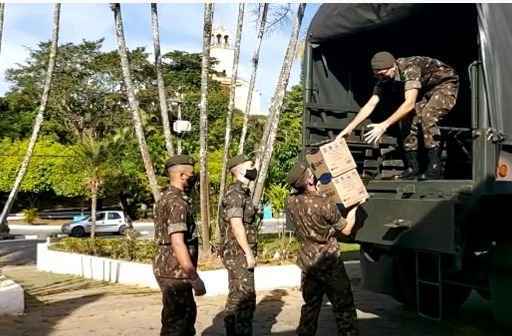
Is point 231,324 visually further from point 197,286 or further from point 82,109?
point 82,109

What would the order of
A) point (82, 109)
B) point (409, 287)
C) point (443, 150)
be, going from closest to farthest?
point (443, 150)
point (409, 287)
point (82, 109)

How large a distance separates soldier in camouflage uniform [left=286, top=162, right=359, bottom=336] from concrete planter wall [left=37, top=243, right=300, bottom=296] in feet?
11.6

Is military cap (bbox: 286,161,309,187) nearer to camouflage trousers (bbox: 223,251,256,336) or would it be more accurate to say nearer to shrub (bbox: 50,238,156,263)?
camouflage trousers (bbox: 223,251,256,336)

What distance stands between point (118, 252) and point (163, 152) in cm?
1771

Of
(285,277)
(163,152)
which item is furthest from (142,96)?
(285,277)

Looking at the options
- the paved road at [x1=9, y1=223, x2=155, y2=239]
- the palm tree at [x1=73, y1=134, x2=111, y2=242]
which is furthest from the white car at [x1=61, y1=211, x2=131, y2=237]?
the palm tree at [x1=73, y1=134, x2=111, y2=242]

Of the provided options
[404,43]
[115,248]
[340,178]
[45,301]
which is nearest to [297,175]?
[340,178]

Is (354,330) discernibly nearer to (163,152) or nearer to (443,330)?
(443,330)

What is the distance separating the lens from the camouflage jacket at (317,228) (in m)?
5.20

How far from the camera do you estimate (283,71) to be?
10.3m

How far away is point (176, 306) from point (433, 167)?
7.61 feet

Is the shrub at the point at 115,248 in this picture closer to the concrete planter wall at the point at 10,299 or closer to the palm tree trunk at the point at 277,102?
the palm tree trunk at the point at 277,102

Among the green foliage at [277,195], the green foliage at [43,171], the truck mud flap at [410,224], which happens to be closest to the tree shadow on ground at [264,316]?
the truck mud flap at [410,224]

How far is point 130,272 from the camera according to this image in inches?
A: 405
